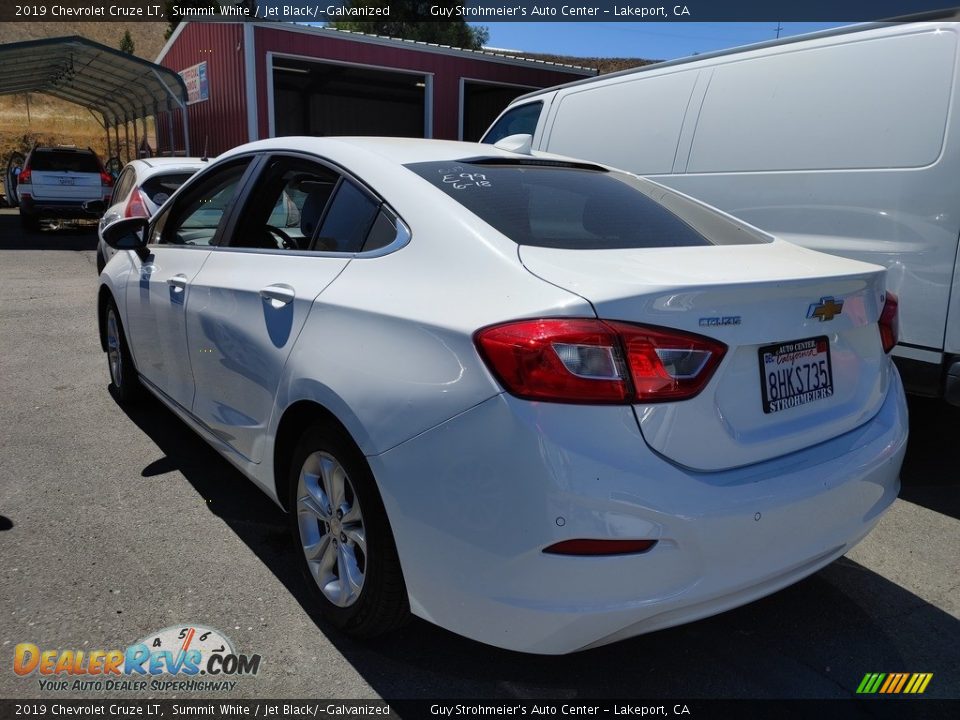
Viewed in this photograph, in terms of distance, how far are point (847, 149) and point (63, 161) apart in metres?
17.0

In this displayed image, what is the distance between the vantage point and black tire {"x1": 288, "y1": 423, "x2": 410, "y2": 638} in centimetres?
216

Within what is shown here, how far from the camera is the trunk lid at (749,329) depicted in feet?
6.04

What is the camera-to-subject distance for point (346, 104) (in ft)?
91.5

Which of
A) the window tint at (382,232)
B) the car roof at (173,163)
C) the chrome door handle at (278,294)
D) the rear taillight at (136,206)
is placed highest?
the car roof at (173,163)

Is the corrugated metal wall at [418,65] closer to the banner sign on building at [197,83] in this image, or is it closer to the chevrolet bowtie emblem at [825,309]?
the banner sign on building at [197,83]

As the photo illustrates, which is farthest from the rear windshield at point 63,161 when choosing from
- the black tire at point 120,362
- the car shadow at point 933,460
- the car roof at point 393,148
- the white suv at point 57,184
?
the car shadow at point 933,460

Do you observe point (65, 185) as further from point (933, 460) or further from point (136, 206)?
point (933, 460)

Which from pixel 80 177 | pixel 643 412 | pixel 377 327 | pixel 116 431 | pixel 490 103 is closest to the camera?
pixel 643 412

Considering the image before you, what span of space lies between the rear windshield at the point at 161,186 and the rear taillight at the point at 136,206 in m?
0.10

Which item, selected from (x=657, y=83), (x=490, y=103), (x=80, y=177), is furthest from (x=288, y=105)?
Answer: (x=657, y=83)

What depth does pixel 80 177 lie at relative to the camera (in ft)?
53.6

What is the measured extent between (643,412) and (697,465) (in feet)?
0.71

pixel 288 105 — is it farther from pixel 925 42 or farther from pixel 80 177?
pixel 925 42

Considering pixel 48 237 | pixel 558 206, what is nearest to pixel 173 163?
pixel 558 206
